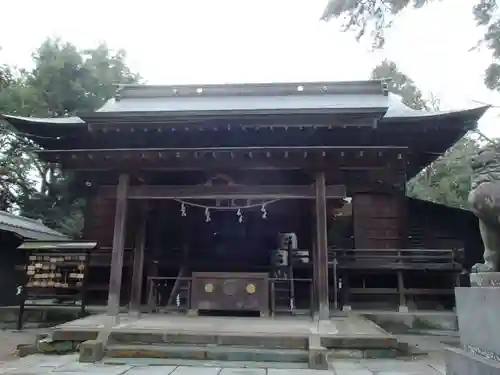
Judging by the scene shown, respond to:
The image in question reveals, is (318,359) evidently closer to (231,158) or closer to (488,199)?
(488,199)

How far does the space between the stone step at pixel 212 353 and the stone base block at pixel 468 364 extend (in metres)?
1.96

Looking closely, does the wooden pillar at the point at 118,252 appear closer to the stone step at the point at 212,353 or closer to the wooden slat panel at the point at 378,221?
the stone step at the point at 212,353

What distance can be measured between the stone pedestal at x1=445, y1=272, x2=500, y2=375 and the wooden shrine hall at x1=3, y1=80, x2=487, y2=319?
3350 millimetres

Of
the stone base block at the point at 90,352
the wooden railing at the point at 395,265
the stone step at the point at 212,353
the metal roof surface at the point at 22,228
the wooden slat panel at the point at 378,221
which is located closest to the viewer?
the stone base block at the point at 90,352

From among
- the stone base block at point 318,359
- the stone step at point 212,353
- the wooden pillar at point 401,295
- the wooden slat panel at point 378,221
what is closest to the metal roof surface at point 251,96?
the wooden slat panel at point 378,221

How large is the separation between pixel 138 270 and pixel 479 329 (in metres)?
6.07

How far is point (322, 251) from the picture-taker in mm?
6934

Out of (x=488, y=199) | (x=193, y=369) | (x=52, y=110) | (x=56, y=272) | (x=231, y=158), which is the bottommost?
(x=193, y=369)

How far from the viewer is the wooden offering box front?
7613mm

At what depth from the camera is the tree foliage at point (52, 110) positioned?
17.9 metres

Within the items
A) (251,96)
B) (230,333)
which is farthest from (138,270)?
(251,96)

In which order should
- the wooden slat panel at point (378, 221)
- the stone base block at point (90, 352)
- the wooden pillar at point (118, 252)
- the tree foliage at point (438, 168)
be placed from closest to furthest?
the stone base block at point (90, 352) < the wooden pillar at point (118, 252) < the wooden slat panel at point (378, 221) < the tree foliage at point (438, 168)

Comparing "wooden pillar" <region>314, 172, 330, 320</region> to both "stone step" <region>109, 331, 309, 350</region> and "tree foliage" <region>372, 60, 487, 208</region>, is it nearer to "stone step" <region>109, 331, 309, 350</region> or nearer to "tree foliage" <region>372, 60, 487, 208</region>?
"stone step" <region>109, 331, 309, 350</region>

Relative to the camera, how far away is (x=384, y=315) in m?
8.42
